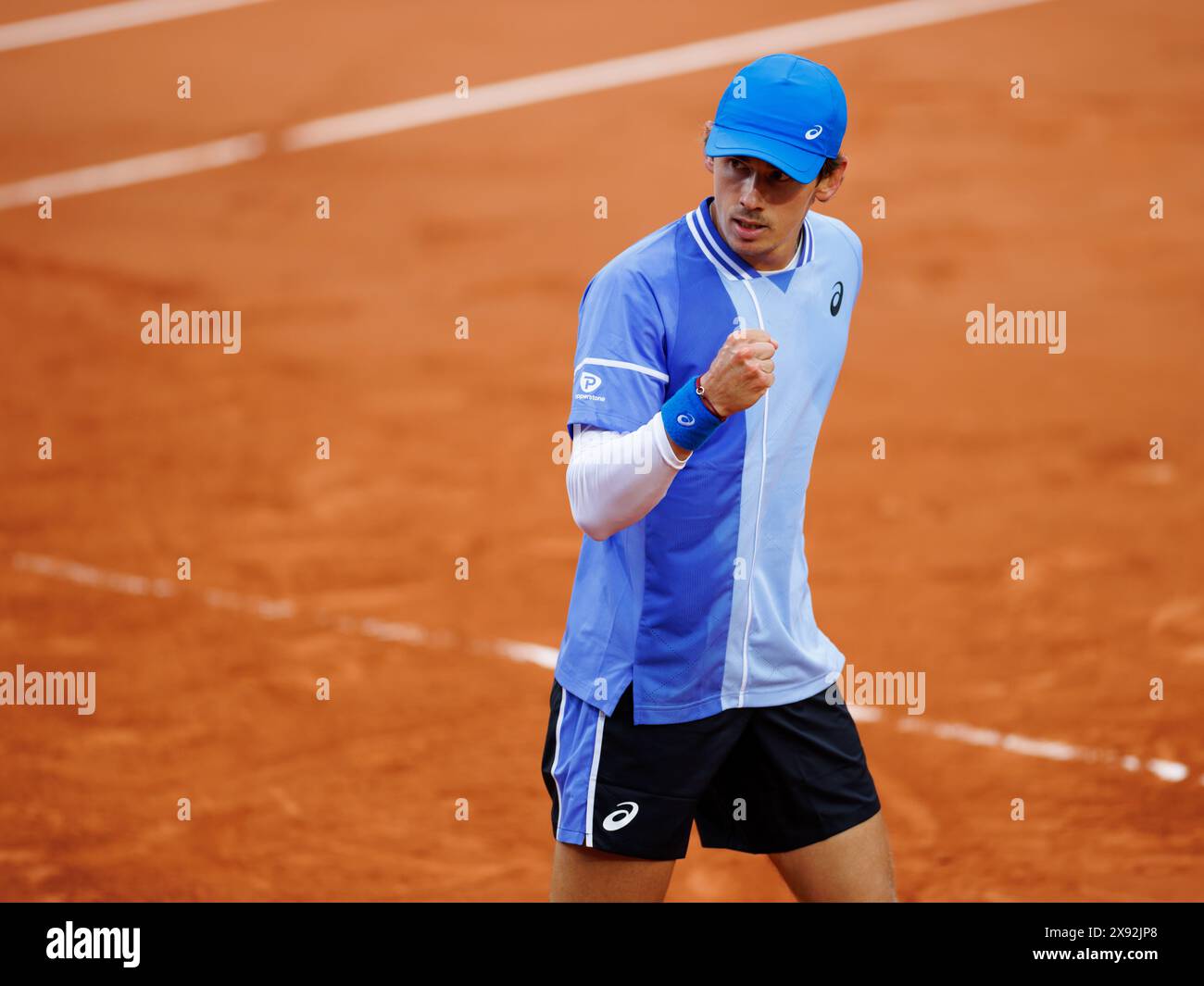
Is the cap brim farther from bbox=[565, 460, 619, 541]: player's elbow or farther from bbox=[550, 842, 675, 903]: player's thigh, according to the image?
bbox=[550, 842, 675, 903]: player's thigh

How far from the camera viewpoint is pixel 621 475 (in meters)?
3.17

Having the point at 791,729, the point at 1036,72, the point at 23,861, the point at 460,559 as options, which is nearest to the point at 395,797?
the point at 23,861

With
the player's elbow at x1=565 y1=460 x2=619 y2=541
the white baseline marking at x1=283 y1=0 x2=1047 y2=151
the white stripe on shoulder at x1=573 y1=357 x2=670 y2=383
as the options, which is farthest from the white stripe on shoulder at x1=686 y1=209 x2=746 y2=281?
the white baseline marking at x1=283 y1=0 x2=1047 y2=151

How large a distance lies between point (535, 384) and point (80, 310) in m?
2.78

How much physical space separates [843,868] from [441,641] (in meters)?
3.36

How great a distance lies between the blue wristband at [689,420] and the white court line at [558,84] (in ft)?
29.2

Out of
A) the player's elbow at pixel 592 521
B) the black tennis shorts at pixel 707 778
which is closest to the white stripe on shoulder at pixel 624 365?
the player's elbow at pixel 592 521

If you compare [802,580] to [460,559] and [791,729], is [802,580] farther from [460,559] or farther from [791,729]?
[460,559]

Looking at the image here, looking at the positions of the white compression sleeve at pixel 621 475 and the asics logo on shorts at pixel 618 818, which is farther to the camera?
the asics logo on shorts at pixel 618 818

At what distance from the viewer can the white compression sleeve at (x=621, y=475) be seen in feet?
10.4

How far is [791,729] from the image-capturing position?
144 inches

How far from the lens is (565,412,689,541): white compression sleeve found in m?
3.16

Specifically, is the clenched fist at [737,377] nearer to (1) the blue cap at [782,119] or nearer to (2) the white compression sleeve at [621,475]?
(2) the white compression sleeve at [621,475]

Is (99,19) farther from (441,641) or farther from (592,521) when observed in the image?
(592,521)
